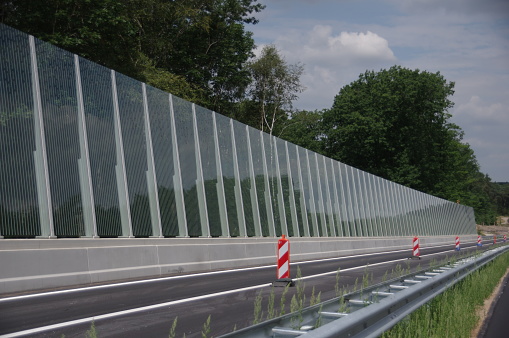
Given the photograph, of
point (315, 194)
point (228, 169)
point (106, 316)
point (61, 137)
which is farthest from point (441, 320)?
point (315, 194)

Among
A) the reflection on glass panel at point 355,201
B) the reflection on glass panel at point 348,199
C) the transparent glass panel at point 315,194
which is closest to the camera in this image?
the transparent glass panel at point 315,194

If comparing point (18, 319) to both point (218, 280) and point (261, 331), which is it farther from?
point (218, 280)

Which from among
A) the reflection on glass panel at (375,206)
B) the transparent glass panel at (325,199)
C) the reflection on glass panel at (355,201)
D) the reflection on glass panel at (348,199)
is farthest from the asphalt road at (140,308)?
the reflection on glass panel at (375,206)

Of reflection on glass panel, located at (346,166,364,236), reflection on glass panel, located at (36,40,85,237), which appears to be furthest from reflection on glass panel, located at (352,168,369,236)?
reflection on glass panel, located at (36,40,85,237)

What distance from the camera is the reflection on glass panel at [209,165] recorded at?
68.1ft

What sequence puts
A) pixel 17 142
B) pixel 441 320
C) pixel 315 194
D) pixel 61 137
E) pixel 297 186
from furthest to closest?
1. pixel 315 194
2. pixel 297 186
3. pixel 61 137
4. pixel 17 142
5. pixel 441 320

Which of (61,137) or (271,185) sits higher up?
(61,137)

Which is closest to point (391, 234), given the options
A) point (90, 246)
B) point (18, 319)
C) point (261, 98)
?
point (261, 98)

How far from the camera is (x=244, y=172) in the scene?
80.9 feet

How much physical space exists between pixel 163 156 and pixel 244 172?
671 cm

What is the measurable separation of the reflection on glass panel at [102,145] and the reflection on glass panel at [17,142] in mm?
2038

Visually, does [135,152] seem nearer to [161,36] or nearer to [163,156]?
[163,156]

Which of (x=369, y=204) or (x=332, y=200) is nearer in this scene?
(x=332, y=200)

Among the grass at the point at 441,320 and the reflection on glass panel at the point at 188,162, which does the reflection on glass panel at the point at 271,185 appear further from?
the grass at the point at 441,320
